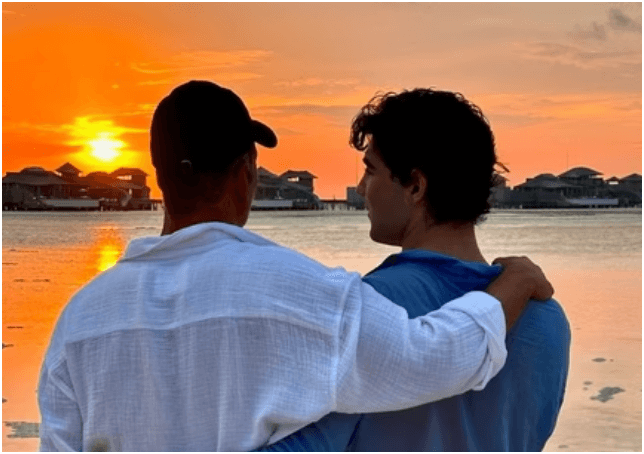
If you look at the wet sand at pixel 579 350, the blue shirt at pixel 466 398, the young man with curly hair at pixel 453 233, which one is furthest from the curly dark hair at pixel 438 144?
the wet sand at pixel 579 350

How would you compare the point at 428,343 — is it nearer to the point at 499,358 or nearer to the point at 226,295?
the point at 499,358

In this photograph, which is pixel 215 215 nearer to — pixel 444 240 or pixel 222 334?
pixel 222 334

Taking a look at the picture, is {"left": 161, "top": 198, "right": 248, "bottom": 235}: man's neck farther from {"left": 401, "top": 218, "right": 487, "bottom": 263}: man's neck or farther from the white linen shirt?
{"left": 401, "top": 218, "right": 487, "bottom": 263}: man's neck

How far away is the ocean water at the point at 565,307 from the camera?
8.13 m

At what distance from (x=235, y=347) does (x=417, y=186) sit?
0.45 metres

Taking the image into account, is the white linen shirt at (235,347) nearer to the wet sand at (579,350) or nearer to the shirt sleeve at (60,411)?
the shirt sleeve at (60,411)

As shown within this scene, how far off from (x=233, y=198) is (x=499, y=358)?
438 millimetres

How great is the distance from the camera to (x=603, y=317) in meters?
15.9

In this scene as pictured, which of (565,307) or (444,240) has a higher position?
(444,240)

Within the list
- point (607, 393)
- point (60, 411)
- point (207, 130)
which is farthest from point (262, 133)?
point (607, 393)

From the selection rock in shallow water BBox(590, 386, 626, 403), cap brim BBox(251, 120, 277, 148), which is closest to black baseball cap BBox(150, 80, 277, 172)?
cap brim BBox(251, 120, 277, 148)

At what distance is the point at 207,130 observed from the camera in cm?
151

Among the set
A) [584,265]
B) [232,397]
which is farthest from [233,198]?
[584,265]

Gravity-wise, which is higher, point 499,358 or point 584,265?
point 499,358
